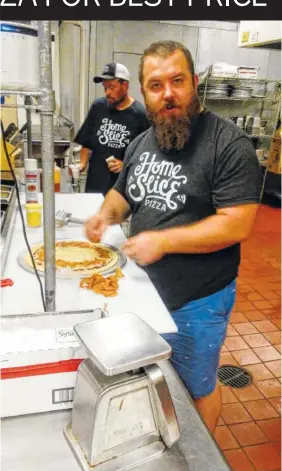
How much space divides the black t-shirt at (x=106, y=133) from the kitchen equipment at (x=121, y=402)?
2.65 m

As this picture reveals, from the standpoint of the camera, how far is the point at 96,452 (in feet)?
2.43

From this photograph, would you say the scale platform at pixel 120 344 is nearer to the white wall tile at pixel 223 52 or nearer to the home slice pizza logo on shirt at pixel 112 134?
the home slice pizza logo on shirt at pixel 112 134

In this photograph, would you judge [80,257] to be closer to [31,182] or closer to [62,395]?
[31,182]

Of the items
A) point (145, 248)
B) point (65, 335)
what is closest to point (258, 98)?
point (145, 248)

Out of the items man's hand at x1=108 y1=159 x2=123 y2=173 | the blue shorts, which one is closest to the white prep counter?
the blue shorts

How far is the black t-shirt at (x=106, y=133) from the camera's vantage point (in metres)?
3.26

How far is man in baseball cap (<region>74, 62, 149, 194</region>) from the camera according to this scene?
3.18 meters

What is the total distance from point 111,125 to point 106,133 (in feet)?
0.26

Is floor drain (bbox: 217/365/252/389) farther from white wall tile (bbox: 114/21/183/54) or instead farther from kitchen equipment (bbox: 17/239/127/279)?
white wall tile (bbox: 114/21/183/54)

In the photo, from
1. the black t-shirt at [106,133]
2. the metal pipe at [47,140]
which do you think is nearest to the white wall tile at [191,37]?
the black t-shirt at [106,133]

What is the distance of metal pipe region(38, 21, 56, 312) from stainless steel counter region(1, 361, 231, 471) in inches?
12.7

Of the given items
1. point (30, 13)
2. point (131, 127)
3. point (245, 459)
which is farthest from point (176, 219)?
point (131, 127)

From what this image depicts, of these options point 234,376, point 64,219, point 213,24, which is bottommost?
point 234,376

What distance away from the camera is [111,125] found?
3291 mm
